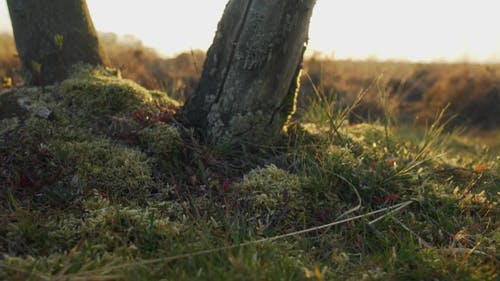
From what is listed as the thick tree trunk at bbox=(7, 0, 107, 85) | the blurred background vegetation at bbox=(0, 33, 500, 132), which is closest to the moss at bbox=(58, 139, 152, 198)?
the thick tree trunk at bbox=(7, 0, 107, 85)

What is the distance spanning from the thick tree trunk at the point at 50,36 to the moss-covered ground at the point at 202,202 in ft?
0.91

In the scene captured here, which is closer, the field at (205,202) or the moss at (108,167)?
the field at (205,202)

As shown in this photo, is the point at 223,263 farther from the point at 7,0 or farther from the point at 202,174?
the point at 7,0

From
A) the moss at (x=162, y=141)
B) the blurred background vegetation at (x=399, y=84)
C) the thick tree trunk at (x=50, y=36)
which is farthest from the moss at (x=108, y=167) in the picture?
the blurred background vegetation at (x=399, y=84)

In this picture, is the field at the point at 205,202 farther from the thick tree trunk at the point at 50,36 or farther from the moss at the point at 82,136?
the thick tree trunk at the point at 50,36

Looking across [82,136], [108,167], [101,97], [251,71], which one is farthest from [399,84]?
[108,167]

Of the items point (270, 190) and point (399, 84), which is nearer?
point (270, 190)

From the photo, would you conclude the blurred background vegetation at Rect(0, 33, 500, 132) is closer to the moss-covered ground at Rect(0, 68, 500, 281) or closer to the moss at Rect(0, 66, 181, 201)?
the moss at Rect(0, 66, 181, 201)

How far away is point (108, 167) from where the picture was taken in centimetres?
299

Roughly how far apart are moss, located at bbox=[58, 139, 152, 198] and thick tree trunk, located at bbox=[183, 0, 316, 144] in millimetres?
690

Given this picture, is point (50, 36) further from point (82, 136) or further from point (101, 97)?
point (82, 136)

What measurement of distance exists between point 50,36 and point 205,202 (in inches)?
Result: 88.4

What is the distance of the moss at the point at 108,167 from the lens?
2.86m

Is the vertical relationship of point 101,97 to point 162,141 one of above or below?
above
